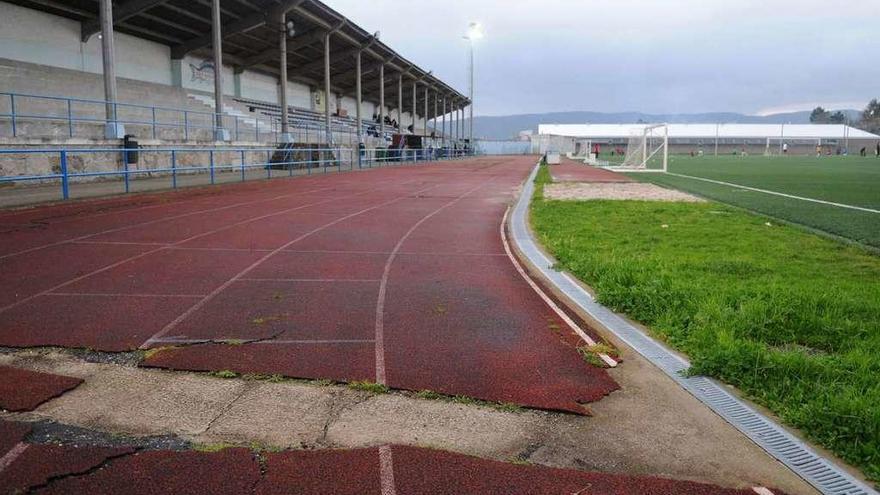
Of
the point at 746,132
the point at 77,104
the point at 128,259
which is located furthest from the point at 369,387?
the point at 746,132

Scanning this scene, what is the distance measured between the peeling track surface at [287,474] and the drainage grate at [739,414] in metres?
0.41

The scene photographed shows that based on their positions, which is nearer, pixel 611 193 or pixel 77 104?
pixel 611 193

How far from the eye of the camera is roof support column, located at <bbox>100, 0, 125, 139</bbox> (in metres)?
22.5

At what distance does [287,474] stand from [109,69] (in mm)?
24160

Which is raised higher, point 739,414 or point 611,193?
point 611,193

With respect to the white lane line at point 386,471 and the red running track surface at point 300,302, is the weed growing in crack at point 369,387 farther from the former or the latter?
the white lane line at point 386,471

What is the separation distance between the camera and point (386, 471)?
10.3 ft

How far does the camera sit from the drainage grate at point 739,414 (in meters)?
3.07

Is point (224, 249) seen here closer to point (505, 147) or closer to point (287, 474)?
point (287, 474)

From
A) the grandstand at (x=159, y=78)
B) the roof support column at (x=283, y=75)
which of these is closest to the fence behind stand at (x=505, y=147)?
the grandstand at (x=159, y=78)

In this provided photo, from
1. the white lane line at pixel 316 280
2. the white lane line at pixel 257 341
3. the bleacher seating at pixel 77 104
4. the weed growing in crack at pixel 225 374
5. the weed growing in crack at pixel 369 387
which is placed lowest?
the weed growing in crack at pixel 369 387

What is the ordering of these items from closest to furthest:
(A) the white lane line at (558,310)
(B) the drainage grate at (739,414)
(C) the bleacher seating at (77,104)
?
(B) the drainage grate at (739,414) < (A) the white lane line at (558,310) < (C) the bleacher seating at (77,104)

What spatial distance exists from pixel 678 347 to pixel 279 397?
2914 mm

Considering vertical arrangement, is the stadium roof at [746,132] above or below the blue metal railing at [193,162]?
above
